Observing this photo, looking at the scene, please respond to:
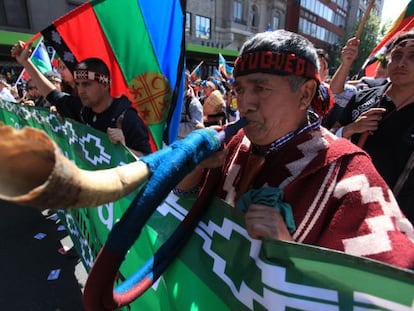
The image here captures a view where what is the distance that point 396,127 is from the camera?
6.50 feet

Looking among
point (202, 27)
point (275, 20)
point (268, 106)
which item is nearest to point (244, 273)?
point (268, 106)

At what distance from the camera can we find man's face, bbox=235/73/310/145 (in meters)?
1.19

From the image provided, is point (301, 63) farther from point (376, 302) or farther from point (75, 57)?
point (75, 57)

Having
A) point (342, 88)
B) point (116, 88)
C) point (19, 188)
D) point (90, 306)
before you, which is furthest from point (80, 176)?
point (342, 88)

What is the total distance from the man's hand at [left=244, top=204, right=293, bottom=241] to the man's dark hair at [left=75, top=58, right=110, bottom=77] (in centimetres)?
194

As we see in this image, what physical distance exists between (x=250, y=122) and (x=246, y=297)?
2.12 ft

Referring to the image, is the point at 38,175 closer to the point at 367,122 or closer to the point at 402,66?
the point at 367,122

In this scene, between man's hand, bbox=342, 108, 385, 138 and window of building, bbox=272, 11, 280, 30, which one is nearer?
man's hand, bbox=342, 108, 385, 138

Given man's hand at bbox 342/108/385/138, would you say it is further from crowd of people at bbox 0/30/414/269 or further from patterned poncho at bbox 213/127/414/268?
patterned poncho at bbox 213/127/414/268

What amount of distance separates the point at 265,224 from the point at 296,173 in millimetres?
345

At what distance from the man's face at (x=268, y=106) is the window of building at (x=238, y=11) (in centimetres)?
3215

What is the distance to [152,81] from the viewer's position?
218cm

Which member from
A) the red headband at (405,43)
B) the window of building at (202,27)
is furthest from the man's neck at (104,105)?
the window of building at (202,27)

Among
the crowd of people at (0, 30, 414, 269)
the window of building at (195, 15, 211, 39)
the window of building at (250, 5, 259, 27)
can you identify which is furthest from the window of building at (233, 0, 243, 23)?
the crowd of people at (0, 30, 414, 269)
